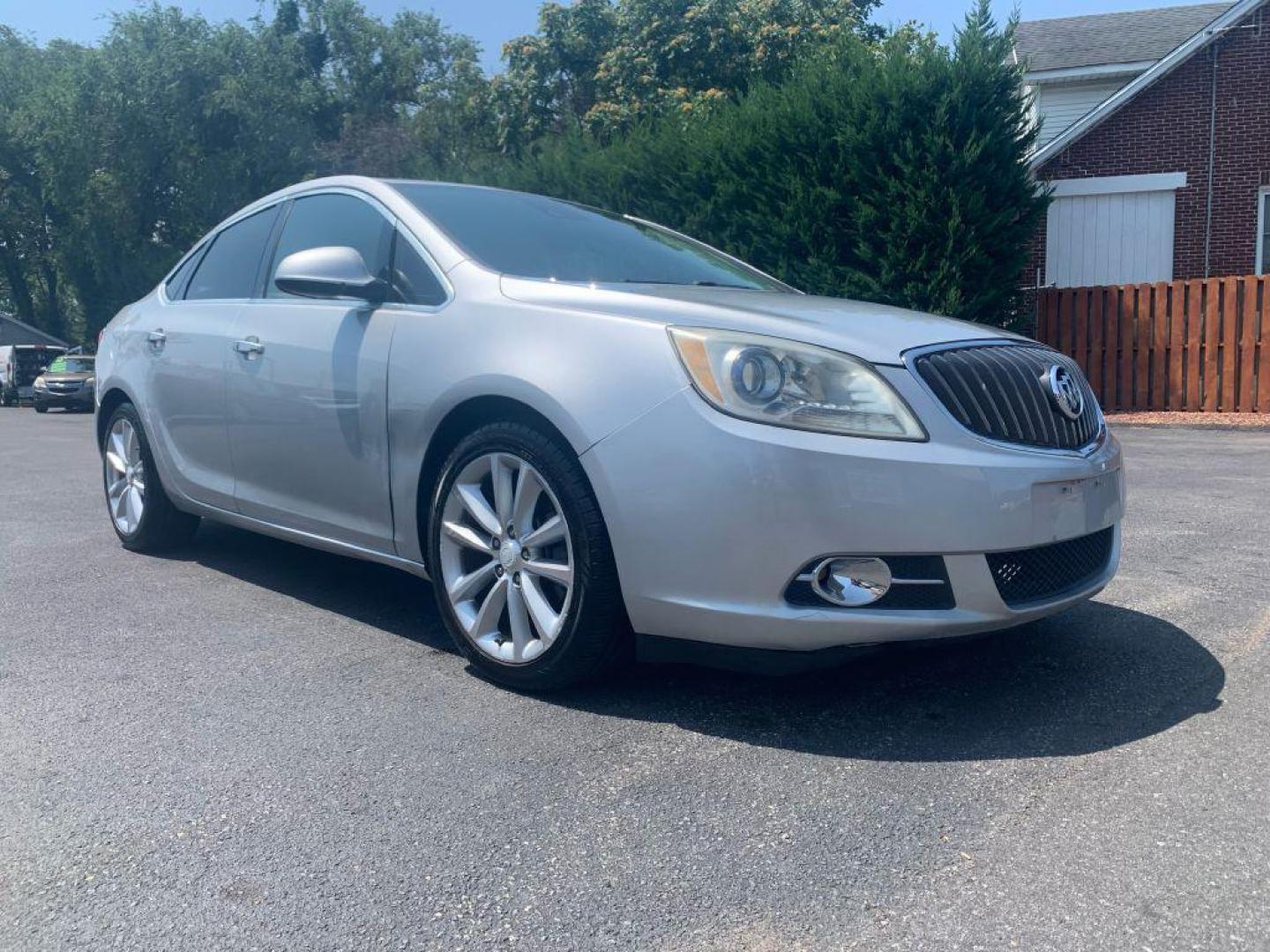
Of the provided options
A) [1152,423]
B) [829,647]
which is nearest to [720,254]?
[829,647]

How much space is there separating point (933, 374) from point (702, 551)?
782mm

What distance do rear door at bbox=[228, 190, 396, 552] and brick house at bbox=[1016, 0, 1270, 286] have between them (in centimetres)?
1566

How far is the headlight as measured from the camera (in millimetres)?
2936

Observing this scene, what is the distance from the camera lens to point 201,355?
15.8ft

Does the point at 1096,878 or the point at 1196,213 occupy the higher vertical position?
the point at 1196,213

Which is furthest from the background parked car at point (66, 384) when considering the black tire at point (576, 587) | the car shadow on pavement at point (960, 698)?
the car shadow on pavement at point (960, 698)

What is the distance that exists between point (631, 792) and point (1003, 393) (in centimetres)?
148

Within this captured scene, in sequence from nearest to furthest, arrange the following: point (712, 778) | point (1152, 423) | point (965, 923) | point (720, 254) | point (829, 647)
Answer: point (965, 923), point (712, 778), point (829, 647), point (720, 254), point (1152, 423)

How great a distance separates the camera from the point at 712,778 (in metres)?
2.80

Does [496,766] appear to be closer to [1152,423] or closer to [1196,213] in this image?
[1152,423]

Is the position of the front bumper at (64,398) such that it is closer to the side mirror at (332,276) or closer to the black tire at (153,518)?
the black tire at (153,518)

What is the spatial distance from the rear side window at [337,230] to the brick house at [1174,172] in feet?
50.9

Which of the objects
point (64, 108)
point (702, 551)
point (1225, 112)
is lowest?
point (702, 551)

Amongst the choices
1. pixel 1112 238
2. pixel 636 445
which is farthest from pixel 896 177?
pixel 636 445
